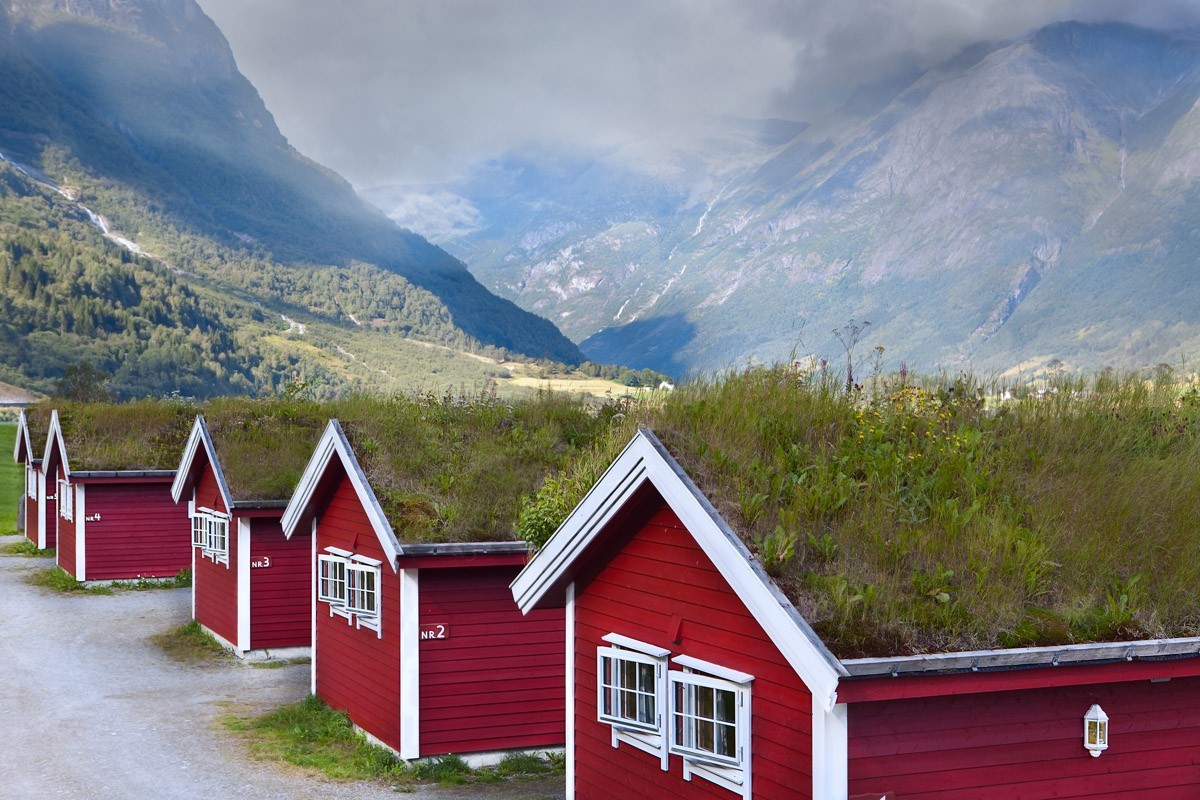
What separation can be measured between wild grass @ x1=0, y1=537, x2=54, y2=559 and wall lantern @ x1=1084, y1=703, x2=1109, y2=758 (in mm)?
40626

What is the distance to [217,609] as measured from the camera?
79.7ft

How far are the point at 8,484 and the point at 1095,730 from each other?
7255 cm

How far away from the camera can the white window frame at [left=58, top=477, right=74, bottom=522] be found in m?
33.0

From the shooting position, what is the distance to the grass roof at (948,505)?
7.45 metres

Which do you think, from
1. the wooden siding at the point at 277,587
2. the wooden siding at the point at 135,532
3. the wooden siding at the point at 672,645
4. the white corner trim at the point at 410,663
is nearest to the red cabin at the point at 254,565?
the wooden siding at the point at 277,587

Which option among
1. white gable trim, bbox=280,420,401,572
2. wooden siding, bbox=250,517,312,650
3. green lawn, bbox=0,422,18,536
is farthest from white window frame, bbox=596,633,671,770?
green lawn, bbox=0,422,18,536

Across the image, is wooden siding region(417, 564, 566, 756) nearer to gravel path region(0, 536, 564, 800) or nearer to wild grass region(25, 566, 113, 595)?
gravel path region(0, 536, 564, 800)

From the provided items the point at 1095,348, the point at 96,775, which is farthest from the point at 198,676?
the point at 1095,348

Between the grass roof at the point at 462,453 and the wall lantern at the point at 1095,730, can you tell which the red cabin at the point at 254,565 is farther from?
the wall lantern at the point at 1095,730

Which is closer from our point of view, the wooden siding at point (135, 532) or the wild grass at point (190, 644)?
the wild grass at point (190, 644)

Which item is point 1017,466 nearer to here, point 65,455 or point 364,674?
point 364,674

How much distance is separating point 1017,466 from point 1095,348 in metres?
180

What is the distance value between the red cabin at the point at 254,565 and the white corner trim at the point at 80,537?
30.8 feet

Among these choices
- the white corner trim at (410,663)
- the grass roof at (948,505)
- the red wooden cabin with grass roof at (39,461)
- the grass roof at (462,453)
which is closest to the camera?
the grass roof at (948,505)
